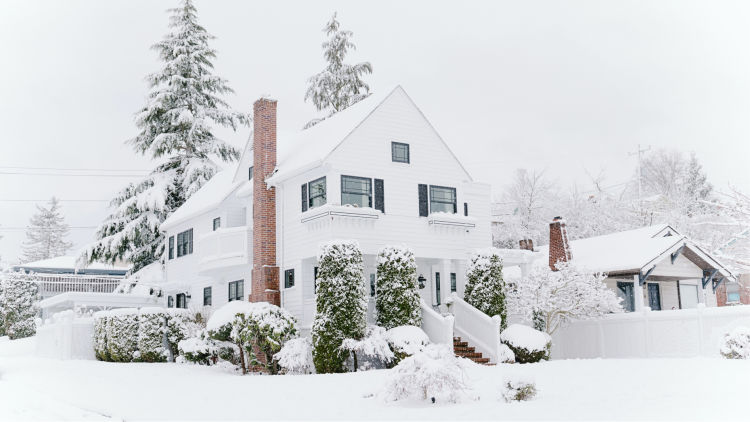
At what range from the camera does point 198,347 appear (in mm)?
23188

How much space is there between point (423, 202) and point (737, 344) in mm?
11605

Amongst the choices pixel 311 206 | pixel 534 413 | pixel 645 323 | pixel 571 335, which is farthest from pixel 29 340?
pixel 534 413

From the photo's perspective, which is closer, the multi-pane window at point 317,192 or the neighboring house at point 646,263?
the multi-pane window at point 317,192

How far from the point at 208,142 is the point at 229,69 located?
641 cm

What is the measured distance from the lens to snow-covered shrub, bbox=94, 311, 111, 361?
1027 inches

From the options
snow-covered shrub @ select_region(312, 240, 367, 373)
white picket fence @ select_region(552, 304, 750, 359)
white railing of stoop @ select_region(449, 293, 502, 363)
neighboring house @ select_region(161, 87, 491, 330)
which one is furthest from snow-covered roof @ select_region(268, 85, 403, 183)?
white picket fence @ select_region(552, 304, 750, 359)

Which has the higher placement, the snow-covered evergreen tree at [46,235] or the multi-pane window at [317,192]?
the snow-covered evergreen tree at [46,235]

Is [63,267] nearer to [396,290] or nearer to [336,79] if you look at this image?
[336,79]

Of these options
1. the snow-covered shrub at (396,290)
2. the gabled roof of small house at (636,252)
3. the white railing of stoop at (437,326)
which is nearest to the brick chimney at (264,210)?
the snow-covered shrub at (396,290)

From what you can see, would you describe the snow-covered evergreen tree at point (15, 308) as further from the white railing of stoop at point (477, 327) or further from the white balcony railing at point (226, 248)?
the white railing of stoop at point (477, 327)

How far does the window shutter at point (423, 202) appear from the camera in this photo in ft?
85.8

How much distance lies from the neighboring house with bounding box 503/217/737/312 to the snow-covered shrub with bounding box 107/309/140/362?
14.7 meters

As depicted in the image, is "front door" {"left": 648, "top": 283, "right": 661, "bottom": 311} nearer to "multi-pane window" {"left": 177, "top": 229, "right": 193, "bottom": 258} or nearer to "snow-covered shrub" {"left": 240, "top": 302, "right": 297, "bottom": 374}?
"snow-covered shrub" {"left": 240, "top": 302, "right": 297, "bottom": 374}

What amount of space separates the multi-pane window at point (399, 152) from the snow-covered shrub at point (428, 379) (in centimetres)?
1341
